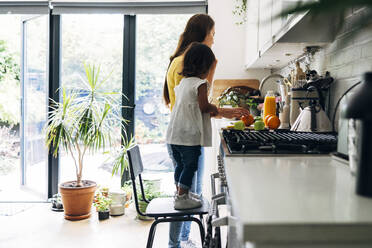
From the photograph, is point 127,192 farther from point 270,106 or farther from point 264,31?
point 264,31

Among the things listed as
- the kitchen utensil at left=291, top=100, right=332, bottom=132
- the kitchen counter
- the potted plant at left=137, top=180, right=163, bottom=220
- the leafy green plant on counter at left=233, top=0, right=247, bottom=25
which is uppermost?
the leafy green plant on counter at left=233, top=0, right=247, bottom=25

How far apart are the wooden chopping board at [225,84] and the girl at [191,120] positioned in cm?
151

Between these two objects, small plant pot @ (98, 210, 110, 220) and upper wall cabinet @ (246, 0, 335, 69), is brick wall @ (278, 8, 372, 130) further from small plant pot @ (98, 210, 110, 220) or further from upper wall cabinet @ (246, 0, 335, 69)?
small plant pot @ (98, 210, 110, 220)

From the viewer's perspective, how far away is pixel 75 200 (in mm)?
3027

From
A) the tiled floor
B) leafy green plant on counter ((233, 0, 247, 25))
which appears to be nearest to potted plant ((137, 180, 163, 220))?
the tiled floor

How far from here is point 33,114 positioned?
3629 mm

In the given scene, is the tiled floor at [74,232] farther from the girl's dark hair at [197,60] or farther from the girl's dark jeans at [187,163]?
the girl's dark hair at [197,60]

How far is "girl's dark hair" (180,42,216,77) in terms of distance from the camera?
1806 mm

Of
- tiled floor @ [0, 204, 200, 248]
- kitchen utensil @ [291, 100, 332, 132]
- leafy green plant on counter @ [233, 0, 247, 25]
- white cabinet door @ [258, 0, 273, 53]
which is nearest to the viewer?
kitchen utensil @ [291, 100, 332, 132]

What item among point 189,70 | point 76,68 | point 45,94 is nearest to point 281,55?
point 189,70

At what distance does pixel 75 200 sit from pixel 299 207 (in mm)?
2834

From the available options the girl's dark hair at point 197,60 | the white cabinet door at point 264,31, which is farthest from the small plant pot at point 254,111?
the girl's dark hair at point 197,60

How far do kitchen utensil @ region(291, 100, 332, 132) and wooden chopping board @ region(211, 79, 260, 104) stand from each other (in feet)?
5.67

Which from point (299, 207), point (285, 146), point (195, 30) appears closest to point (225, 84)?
point (195, 30)
